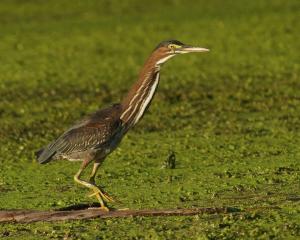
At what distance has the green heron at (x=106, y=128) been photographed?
24.4 ft

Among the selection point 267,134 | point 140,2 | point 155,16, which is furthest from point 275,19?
point 267,134

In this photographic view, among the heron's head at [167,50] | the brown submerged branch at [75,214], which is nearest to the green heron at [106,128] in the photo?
the heron's head at [167,50]

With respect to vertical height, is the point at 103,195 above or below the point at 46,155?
below

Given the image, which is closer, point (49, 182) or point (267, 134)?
point (49, 182)

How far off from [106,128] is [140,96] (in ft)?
1.31

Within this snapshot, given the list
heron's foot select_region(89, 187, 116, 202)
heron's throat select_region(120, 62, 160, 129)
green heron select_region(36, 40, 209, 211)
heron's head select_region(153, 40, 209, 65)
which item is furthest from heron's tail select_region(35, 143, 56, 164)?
heron's head select_region(153, 40, 209, 65)

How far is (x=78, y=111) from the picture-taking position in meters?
11.9

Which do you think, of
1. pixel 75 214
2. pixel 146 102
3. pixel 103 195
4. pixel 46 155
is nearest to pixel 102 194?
pixel 103 195

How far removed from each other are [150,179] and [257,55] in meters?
6.84

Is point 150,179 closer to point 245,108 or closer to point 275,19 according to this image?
point 245,108

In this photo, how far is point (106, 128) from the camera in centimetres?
745

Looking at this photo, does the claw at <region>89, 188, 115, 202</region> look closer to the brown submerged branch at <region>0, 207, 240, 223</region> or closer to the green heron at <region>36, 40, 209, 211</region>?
the green heron at <region>36, 40, 209, 211</region>

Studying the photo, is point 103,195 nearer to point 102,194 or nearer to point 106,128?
point 102,194

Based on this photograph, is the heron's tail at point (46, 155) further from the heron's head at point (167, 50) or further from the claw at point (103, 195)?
the heron's head at point (167, 50)
